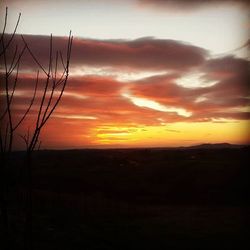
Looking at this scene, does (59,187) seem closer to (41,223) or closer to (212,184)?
(41,223)

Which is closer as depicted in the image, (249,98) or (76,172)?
(249,98)

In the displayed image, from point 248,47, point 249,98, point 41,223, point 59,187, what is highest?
point 248,47

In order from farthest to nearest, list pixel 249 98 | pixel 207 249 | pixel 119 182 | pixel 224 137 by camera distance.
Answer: pixel 119 182, pixel 224 137, pixel 207 249, pixel 249 98

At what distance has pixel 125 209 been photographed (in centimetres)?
206

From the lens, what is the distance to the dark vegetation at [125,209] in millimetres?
1573

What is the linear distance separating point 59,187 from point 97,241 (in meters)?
0.41

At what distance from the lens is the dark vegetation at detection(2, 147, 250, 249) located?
5.16 feet

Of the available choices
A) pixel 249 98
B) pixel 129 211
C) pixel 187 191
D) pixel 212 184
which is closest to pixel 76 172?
pixel 129 211

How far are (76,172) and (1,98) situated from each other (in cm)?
92

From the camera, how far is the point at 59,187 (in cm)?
199

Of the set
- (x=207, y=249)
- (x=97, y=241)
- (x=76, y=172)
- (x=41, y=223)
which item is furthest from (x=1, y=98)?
(x=207, y=249)

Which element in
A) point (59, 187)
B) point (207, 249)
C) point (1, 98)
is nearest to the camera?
point (1, 98)

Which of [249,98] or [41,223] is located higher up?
[249,98]

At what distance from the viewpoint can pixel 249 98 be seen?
1.52 m
